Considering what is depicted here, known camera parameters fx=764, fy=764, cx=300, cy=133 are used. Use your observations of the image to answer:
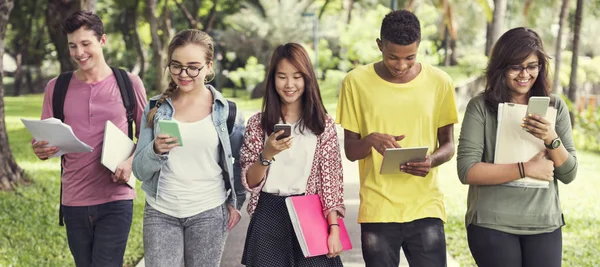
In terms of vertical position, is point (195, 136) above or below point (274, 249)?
above

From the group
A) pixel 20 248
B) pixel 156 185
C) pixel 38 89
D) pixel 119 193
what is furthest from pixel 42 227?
pixel 38 89

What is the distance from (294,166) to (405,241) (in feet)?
2.33

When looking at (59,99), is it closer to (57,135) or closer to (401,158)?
(57,135)

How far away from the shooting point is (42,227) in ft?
26.6

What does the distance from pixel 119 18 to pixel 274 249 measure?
1688 inches

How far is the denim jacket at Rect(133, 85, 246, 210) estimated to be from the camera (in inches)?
145

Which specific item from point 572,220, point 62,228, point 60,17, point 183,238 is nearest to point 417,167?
point 183,238

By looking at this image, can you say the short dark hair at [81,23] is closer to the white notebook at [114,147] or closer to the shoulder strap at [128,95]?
the shoulder strap at [128,95]

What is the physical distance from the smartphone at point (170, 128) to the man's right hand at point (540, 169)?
5.24 feet

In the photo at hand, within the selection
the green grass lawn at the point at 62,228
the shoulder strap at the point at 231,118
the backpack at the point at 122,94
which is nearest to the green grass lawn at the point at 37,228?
the green grass lawn at the point at 62,228

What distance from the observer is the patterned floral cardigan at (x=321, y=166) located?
3.73 metres

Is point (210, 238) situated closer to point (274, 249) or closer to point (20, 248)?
point (274, 249)

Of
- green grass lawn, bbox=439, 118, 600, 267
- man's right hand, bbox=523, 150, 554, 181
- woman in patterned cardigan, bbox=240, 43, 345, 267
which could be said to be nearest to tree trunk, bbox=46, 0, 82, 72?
green grass lawn, bbox=439, 118, 600, 267

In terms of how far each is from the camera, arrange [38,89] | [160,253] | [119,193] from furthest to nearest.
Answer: [38,89]
[119,193]
[160,253]
